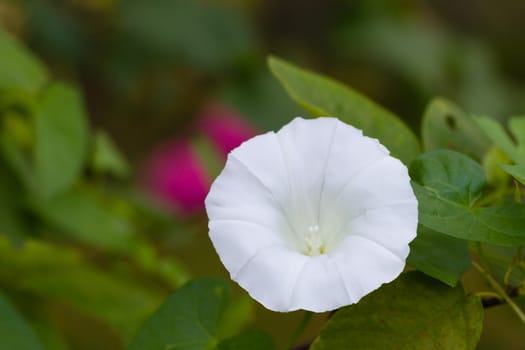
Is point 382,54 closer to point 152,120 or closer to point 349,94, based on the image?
point 152,120

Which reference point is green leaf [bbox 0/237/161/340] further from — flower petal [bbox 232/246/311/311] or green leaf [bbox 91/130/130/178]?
flower petal [bbox 232/246/311/311]

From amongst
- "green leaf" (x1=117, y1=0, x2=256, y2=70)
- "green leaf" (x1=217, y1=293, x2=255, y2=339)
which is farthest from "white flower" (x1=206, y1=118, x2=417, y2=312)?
"green leaf" (x1=117, y1=0, x2=256, y2=70)

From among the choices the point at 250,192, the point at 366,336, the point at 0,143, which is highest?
the point at 0,143

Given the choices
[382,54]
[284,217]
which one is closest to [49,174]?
[284,217]

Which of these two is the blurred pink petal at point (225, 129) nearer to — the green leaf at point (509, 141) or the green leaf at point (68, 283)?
the green leaf at point (68, 283)

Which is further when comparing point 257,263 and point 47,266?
point 47,266
